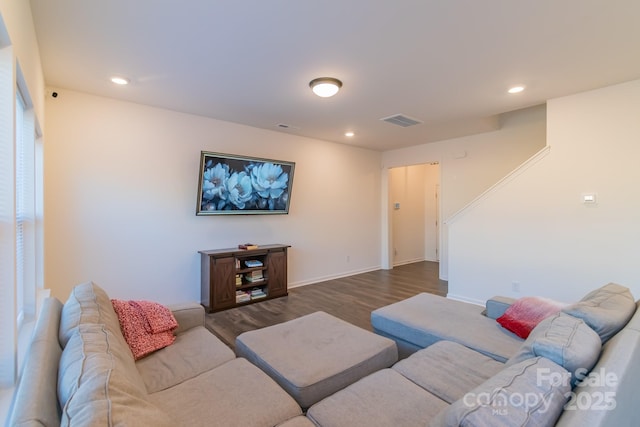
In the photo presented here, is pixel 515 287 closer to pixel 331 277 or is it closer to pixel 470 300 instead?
pixel 470 300

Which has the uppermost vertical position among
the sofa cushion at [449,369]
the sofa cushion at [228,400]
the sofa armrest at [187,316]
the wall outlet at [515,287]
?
the sofa armrest at [187,316]

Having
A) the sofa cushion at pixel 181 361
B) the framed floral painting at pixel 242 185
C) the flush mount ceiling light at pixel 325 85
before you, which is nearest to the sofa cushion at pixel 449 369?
the sofa cushion at pixel 181 361

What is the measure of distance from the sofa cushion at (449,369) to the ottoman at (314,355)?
23 centimetres

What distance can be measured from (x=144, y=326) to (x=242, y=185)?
2560mm

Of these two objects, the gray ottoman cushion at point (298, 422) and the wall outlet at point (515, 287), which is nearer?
the gray ottoman cushion at point (298, 422)

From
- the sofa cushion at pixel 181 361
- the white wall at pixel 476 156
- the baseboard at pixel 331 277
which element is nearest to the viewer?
the sofa cushion at pixel 181 361

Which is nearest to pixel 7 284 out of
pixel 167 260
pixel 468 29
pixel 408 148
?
pixel 167 260

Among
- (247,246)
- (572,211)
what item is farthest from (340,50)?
(572,211)

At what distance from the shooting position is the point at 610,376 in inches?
37.4

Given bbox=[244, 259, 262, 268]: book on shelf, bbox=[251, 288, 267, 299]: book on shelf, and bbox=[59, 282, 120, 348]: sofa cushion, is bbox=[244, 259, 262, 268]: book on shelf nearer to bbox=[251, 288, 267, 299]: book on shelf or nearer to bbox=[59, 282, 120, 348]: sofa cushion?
bbox=[251, 288, 267, 299]: book on shelf

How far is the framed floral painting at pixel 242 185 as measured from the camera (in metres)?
3.92

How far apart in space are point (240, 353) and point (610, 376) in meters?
1.93

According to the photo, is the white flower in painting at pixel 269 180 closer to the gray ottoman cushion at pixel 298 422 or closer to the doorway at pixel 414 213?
the doorway at pixel 414 213

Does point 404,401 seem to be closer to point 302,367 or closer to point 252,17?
point 302,367
